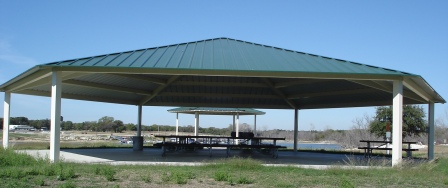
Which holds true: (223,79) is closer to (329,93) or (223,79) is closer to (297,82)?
(297,82)

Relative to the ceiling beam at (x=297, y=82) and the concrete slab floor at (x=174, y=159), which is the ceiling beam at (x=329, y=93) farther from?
the concrete slab floor at (x=174, y=159)

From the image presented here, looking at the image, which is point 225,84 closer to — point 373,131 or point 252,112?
point 252,112

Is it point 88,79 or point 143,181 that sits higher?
point 88,79

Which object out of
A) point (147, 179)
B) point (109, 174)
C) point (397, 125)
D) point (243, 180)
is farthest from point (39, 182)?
point (397, 125)

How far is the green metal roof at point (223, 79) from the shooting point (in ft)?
43.1

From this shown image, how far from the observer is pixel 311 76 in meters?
13.2

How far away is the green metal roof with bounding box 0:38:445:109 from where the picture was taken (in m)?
13.1

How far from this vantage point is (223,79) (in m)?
20.4

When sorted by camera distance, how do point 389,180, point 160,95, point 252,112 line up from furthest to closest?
point 252,112
point 160,95
point 389,180

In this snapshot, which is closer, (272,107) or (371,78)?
(371,78)

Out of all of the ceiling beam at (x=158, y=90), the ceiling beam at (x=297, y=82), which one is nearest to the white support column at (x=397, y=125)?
the ceiling beam at (x=297, y=82)

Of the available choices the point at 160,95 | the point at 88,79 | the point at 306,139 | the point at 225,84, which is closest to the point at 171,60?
the point at 88,79

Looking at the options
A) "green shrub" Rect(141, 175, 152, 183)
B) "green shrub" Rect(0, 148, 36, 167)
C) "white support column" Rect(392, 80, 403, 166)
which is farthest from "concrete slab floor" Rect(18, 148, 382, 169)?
"green shrub" Rect(141, 175, 152, 183)

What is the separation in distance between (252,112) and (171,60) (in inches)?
610
